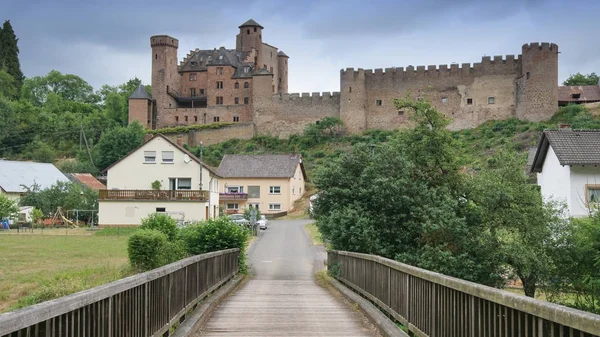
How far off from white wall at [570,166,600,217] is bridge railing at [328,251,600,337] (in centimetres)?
2085

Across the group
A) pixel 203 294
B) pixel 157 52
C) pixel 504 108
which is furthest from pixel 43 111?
pixel 203 294

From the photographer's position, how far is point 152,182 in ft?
164

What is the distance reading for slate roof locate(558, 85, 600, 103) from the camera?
91250 mm

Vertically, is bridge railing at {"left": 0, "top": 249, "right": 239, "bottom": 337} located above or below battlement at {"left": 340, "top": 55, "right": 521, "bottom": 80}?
below

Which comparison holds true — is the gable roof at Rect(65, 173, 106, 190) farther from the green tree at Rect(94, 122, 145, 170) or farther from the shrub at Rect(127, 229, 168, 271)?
the shrub at Rect(127, 229, 168, 271)

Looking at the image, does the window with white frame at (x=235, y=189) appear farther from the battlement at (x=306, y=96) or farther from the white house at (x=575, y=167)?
the white house at (x=575, y=167)

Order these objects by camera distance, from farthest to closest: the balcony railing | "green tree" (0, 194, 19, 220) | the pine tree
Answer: the pine tree < the balcony railing < "green tree" (0, 194, 19, 220)

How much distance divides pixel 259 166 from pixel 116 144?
26.2 m

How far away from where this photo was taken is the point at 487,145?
79.2 m

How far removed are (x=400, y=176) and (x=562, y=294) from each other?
684cm

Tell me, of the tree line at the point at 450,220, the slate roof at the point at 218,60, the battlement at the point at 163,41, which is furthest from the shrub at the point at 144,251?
the battlement at the point at 163,41

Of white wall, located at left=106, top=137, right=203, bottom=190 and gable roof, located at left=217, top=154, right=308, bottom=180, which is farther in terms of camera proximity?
gable roof, located at left=217, top=154, right=308, bottom=180

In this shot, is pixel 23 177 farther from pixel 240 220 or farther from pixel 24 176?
pixel 240 220

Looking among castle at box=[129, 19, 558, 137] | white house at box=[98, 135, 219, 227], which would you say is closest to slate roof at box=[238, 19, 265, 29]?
castle at box=[129, 19, 558, 137]
